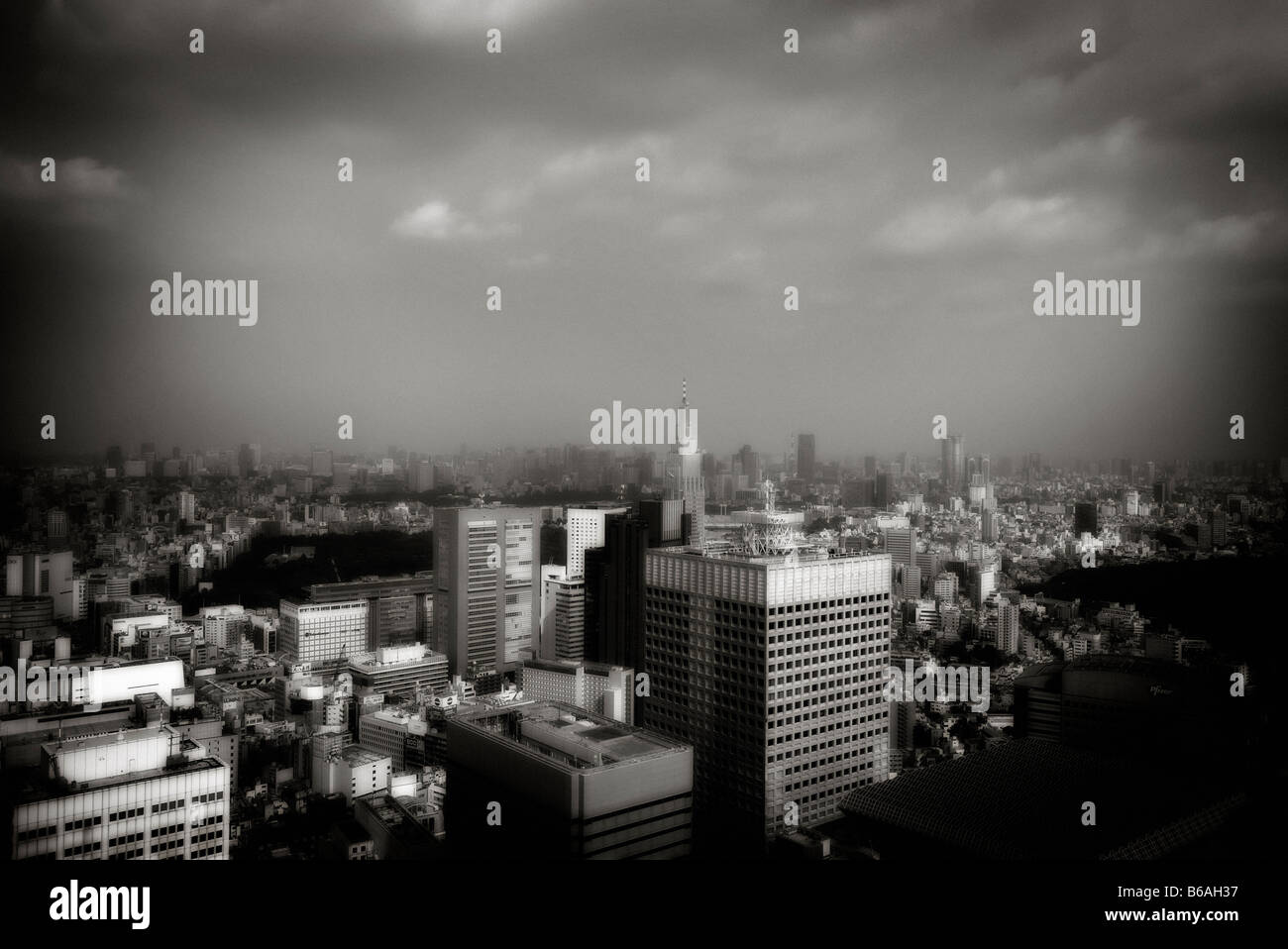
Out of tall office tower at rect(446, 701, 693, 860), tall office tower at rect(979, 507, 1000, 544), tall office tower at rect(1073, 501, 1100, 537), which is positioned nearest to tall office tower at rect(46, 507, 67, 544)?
tall office tower at rect(446, 701, 693, 860)

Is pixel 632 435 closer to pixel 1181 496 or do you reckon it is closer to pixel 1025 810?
pixel 1025 810

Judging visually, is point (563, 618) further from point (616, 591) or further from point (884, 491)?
point (884, 491)

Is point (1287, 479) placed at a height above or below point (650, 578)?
above

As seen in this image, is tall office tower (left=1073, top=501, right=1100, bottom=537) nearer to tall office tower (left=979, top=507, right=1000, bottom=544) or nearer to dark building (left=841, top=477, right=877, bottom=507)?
tall office tower (left=979, top=507, right=1000, bottom=544)

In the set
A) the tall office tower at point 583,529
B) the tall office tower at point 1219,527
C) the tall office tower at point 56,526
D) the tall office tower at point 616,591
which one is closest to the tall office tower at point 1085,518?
the tall office tower at point 1219,527

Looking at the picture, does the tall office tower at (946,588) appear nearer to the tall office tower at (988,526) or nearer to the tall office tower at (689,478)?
the tall office tower at (988,526)

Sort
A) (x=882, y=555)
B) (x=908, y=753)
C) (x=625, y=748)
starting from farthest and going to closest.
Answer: (x=908, y=753) → (x=882, y=555) → (x=625, y=748)
